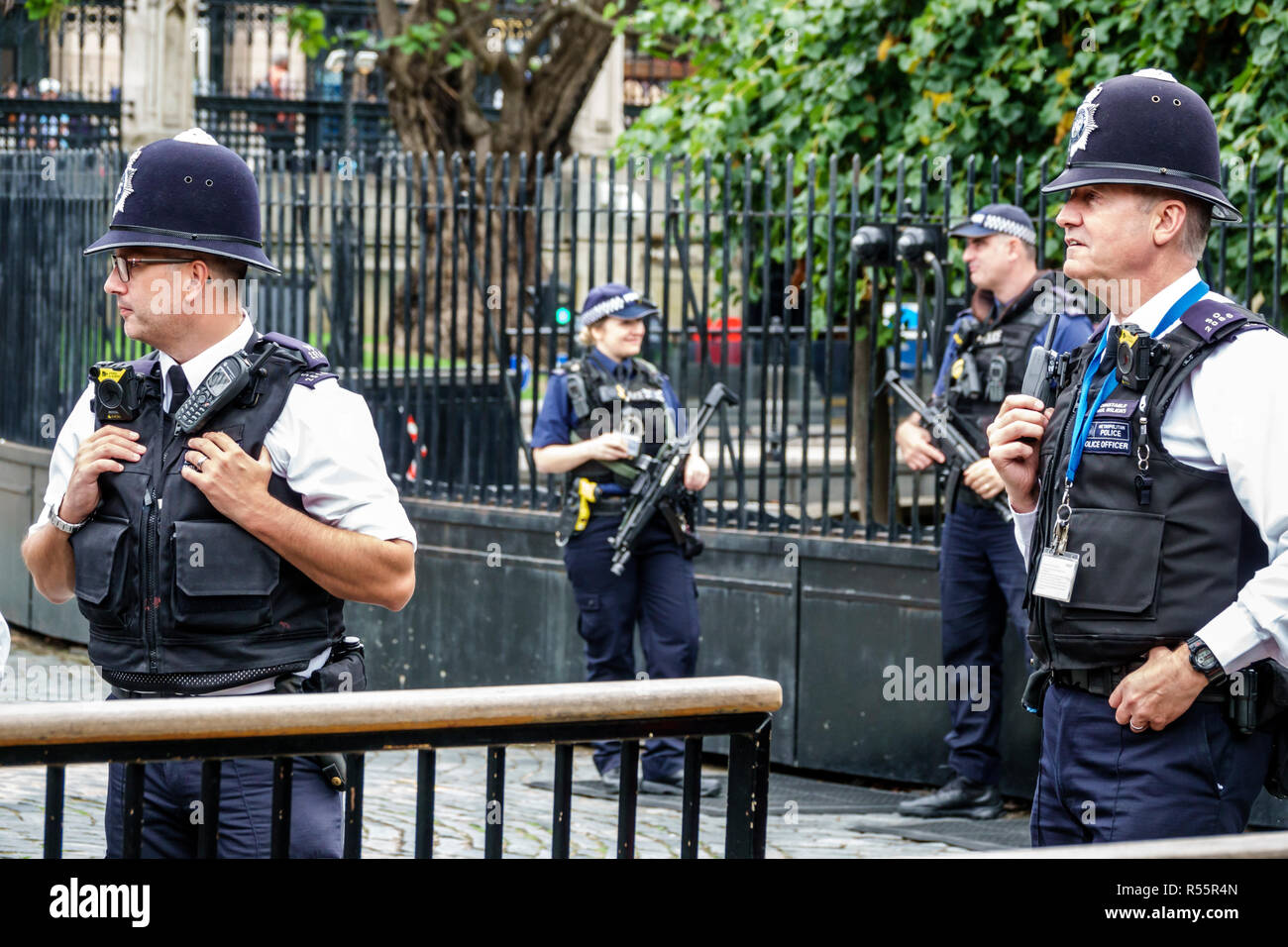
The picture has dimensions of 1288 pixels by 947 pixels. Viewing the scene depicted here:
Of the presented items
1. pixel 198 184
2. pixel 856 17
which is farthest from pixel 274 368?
pixel 856 17

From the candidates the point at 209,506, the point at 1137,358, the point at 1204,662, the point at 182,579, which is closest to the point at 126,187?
the point at 209,506

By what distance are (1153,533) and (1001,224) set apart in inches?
150

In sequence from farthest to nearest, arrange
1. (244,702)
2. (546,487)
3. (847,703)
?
(546,487) → (847,703) → (244,702)

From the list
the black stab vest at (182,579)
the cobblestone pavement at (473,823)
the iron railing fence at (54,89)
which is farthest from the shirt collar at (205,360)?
the iron railing fence at (54,89)

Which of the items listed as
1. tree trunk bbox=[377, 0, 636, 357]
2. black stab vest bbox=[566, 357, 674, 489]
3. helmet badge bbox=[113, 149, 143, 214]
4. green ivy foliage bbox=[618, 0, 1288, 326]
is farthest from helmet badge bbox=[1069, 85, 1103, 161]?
tree trunk bbox=[377, 0, 636, 357]

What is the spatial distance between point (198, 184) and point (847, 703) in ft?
16.1

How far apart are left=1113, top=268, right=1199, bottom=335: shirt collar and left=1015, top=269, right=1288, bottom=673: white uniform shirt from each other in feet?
0.53

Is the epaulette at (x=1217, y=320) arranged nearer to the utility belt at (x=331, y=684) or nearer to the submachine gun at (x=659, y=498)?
the utility belt at (x=331, y=684)

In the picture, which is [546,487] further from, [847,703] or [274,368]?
[274,368]

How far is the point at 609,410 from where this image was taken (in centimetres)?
740

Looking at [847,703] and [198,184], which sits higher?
[198,184]

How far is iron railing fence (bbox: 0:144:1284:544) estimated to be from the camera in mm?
7820

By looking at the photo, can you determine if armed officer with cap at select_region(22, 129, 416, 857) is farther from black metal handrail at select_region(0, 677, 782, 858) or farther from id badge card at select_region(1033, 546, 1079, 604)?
id badge card at select_region(1033, 546, 1079, 604)

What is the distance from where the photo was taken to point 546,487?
883cm
